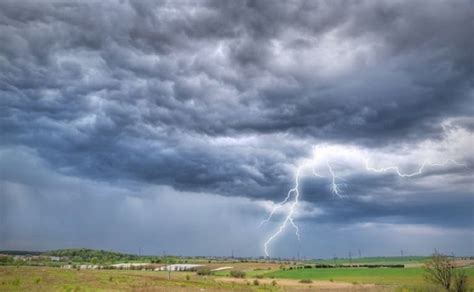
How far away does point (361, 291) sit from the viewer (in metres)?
69.4

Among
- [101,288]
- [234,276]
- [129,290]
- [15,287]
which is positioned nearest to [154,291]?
[129,290]

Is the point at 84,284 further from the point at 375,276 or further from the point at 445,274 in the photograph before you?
the point at 375,276

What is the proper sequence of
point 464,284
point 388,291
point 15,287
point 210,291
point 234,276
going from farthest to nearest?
point 234,276
point 388,291
point 210,291
point 15,287
point 464,284

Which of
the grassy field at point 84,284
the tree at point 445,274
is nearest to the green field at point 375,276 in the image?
the grassy field at point 84,284

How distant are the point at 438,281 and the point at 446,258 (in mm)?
2601

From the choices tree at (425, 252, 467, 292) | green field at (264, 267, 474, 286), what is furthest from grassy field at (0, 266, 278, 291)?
green field at (264, 267, 474, 286)

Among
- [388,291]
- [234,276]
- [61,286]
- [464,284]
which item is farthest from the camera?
[234,276]

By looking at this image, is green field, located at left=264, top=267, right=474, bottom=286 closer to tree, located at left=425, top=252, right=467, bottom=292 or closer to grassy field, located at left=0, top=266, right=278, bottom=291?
grassy field, located at left=0, top=266, right=278, bottom=291

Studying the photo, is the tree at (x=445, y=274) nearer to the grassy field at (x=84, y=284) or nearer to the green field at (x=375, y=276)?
the grassy field at (x=84, y=284)

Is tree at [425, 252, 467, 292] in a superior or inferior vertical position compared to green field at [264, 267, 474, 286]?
superior

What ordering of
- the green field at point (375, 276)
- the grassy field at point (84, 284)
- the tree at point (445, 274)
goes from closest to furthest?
the tree at point (445, 274), the grassy field at point (84, 284), the green field at point (375, 276)

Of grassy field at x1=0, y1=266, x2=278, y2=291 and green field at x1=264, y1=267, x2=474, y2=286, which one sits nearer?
grassy field at x1=0, y1=266, x2=278, y2=291

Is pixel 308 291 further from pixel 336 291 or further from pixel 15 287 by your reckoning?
pixel 15 287

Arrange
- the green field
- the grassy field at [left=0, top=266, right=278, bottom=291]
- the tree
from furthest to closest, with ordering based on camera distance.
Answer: the green field
the grassy field at [left=0, top=266, right=278, bottom=291]
the tree
